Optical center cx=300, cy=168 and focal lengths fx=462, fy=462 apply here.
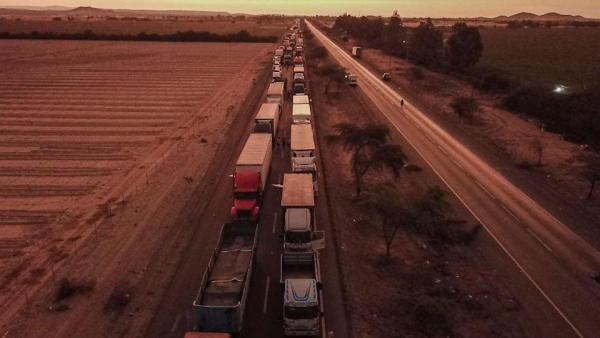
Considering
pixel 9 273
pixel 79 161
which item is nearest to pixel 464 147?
pixel 79 161

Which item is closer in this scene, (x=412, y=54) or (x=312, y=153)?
(x=312, y=153)

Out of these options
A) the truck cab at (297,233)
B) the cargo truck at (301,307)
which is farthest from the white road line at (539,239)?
the cargo truck at (301,307)

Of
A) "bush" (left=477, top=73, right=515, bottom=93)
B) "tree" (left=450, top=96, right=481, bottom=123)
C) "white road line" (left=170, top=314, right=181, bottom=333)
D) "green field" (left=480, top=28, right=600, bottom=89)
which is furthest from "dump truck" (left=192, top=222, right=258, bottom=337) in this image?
"green field" (left=480, top=28, right=600, bottom=89)

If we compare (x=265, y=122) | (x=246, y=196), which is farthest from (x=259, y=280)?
(x=265, y=122)

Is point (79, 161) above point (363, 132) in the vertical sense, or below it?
below

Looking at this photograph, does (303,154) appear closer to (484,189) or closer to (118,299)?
(484,189)

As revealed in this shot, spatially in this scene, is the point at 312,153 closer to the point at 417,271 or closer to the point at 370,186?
the point at 370,186

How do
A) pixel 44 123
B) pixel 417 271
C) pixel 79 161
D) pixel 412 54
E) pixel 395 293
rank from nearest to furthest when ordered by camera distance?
pixel 395 293
pixel 417 271
pixel 79 161
pixel 44 123
pixel 412 54

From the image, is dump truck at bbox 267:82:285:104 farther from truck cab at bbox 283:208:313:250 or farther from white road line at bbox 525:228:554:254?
white road line at bbox 525:228:554:254
